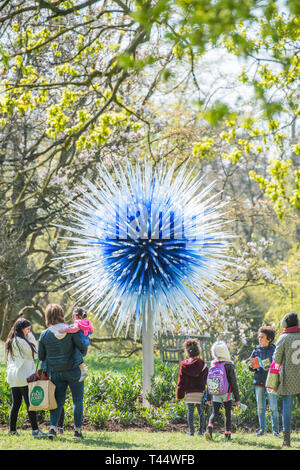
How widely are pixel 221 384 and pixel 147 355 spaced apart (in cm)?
196

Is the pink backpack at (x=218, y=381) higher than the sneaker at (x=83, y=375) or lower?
lower

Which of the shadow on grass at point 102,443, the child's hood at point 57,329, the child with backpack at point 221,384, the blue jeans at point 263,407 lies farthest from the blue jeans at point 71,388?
the blue jeans at point 263,407

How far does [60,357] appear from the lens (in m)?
6.59

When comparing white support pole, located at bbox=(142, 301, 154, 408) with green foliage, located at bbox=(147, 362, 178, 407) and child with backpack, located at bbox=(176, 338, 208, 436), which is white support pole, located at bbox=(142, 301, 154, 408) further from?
child with backpack, located at bbox=(176, 338, 208, 436)

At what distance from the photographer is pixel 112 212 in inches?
342

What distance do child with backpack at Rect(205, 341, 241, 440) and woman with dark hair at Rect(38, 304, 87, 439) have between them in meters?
1.53

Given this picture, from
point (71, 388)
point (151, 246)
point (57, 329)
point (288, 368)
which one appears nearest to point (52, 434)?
point (71, 388)

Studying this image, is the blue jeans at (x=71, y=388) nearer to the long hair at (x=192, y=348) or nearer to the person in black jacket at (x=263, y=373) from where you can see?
the long hair at (x=192, y=348)

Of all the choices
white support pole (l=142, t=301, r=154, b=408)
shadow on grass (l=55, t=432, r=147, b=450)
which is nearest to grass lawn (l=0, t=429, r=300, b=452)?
shadow on grass (l=55, t=432, r=147, b=450)

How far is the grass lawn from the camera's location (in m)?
6.27

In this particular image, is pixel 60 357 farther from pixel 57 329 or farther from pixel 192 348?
pixel 192 348

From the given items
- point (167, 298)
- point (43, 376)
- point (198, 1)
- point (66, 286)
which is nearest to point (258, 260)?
point (66, 286)

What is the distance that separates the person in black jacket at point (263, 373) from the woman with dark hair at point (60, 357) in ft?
7.65

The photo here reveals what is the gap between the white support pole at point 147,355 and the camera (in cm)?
869
